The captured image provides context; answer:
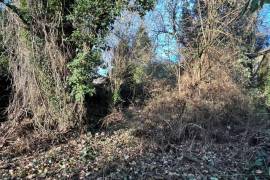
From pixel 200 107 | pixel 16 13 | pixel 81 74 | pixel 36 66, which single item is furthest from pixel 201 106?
pixel 16 13

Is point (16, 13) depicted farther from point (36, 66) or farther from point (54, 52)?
point (36, 66)

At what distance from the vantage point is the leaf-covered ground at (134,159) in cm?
698

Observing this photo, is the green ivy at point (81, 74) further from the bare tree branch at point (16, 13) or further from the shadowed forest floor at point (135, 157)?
the bare tree branch at point (16, 13)

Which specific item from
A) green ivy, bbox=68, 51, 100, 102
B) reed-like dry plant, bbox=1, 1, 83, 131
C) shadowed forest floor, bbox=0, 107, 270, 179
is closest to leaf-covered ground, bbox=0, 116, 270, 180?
shadowed forest floor, bbox=0, 107, 270, 179

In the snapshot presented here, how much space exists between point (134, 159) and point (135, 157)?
12 cm

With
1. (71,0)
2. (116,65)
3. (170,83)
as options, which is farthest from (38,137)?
(170,83)

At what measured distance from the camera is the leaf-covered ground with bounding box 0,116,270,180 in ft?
22.9

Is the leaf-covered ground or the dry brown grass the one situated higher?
the dry brown grass

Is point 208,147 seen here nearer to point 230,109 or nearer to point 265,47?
point 230,109

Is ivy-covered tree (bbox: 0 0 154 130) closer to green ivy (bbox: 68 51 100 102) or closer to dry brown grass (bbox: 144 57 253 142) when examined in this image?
green ivy (bbox: 68 51 100 102)

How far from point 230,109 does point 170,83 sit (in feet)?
9.19

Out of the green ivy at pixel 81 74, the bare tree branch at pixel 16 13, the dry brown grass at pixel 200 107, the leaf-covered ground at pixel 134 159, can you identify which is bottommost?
the leaf-covered ground at pixel 134 159

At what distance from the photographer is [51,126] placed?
9.45m

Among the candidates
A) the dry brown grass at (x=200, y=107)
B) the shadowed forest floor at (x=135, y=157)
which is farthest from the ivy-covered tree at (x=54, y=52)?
the dry brown grass at (x=200, y=107)
